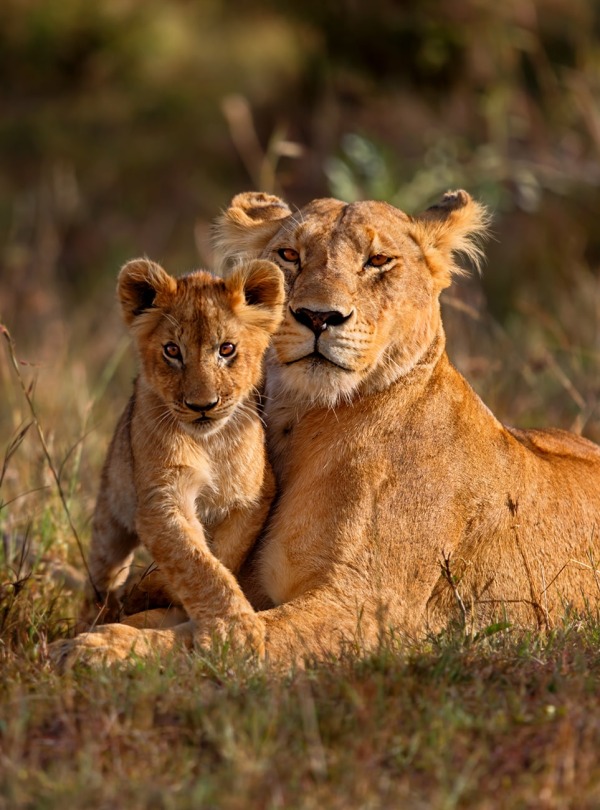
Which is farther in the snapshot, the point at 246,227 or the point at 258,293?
the point at 246,227

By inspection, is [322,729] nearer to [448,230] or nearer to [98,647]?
[98,647]

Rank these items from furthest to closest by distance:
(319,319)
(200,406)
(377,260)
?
(377,260), (319,319), (200,406)

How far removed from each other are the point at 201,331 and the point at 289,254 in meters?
0.67

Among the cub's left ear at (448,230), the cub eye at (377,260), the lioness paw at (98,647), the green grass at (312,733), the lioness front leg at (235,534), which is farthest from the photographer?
the cub's left ear at (448,230)

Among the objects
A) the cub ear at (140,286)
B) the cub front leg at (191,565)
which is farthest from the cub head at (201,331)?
the cub front leg at (191,565)

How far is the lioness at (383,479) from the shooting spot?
15.2ft

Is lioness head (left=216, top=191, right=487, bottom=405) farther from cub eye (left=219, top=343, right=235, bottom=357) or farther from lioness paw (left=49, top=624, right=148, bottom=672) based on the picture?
lioness paw (left=49, top=624, right=148, bottom=672)

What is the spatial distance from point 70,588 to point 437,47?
12042mm

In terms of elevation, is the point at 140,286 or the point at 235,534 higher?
the point at 140,286

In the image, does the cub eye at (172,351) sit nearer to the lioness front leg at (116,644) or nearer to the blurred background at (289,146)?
the lioness front leg at (116,644)

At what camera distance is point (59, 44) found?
64.7ft

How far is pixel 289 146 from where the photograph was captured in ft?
23.8

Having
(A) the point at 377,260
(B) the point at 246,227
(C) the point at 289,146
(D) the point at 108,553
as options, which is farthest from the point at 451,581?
(C) the point at 289,146

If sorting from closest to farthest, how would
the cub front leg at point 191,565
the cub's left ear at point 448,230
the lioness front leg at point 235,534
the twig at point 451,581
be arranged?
1. the cub front leg at point 191,565
2. the twig at point 451,581
3. the lioness front leg at point 235,534
4. the cub's left ear at point 448,230
